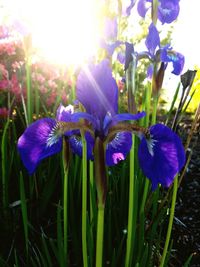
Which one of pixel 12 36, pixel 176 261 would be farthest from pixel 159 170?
pixel 12 36

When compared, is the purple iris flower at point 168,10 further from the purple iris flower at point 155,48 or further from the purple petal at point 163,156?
the purple petal at point 163,156

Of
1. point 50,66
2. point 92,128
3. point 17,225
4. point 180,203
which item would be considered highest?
point 92,128

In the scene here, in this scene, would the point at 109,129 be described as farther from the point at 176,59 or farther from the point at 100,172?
the point at 176,59

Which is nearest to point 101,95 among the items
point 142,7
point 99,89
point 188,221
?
point 99,89

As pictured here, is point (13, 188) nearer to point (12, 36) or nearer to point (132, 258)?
point (132, 258)

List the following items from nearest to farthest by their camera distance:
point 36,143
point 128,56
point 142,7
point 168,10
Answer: point 36,143 → point 128,56 → point 168,10 → point 142,7

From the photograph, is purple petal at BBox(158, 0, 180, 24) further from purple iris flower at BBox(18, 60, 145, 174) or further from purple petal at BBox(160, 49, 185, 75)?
purple iris flower at BBox(18, 60, 145, 174)
